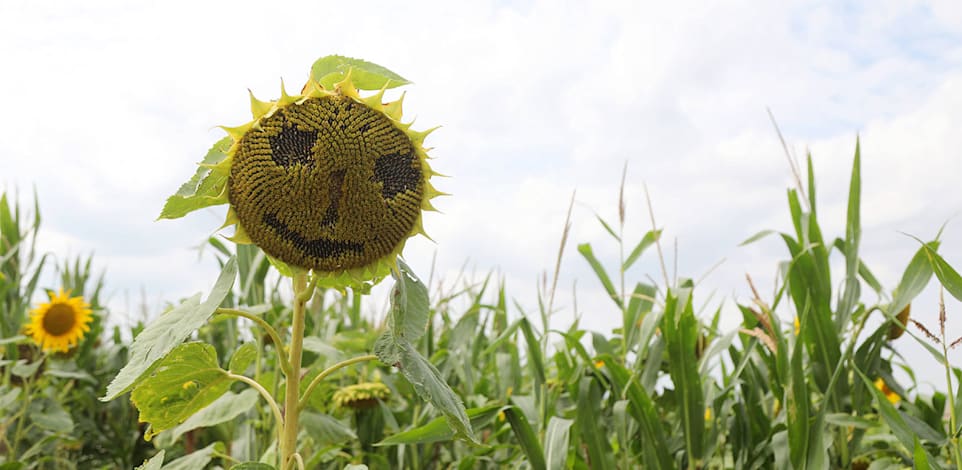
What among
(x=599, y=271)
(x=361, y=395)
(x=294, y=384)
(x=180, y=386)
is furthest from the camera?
(x=599, y=271)

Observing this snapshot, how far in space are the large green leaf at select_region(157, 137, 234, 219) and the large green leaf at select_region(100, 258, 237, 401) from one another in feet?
0.27

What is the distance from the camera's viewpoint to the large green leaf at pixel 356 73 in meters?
1.05

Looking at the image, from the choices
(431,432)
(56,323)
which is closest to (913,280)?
(431,432)

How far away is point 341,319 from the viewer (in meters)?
3.19

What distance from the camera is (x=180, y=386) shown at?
121cm

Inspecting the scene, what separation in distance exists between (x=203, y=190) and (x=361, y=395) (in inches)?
51.5

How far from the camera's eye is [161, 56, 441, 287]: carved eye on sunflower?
952 millimetres

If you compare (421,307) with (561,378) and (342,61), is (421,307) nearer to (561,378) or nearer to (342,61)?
(342,61)

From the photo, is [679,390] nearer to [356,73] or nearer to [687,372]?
[687,372]

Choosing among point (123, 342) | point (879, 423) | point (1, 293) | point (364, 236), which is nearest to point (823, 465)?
point (879, 423)

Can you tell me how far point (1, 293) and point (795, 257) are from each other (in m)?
2.94

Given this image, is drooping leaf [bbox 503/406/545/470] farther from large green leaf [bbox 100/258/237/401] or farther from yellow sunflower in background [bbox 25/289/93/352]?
yellow sunflower in background [bbox 25/289/93/352]

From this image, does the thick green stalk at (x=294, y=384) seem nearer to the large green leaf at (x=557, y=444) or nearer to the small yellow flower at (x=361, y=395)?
the large green leaf at (x=557, y=444)

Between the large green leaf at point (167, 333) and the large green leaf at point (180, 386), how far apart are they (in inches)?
4.8
